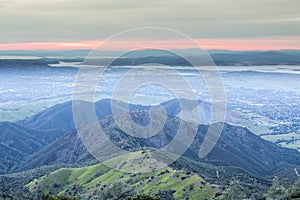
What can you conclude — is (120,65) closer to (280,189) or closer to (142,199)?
(142,199)

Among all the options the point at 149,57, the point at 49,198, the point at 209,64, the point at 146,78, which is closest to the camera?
the point at 209,64

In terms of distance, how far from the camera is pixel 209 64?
71500mm

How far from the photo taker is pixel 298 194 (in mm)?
89188

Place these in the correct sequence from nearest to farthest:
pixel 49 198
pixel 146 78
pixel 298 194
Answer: pixel 298 194 → pixel 49 198 → pixel 146 78

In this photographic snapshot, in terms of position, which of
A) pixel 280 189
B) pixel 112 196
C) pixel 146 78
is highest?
pixel 146 78

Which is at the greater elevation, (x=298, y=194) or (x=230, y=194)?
(x=298, y=194)

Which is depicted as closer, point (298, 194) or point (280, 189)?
point (298, 194)

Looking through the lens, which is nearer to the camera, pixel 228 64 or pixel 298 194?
pixel 298 194

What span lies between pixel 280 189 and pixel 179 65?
3749cm

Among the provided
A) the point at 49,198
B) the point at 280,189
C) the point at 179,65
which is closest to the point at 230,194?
the point at 280,189

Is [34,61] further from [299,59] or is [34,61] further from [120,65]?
[299,59]

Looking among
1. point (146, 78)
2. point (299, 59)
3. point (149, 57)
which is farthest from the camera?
point (146, 78)

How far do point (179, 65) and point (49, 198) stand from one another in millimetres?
43649

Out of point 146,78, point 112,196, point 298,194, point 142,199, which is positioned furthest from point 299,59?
point 146,78
